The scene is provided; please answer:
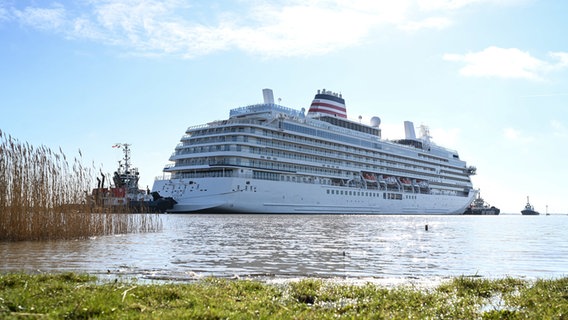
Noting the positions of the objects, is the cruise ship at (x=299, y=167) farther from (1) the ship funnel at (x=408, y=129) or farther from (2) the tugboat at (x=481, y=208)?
(2) the tugboat at (x=481, y=208)

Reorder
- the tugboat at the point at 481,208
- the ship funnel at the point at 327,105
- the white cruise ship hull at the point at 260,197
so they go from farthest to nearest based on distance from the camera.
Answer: the tugboat at the point at 481,208, the ship funnel at the point at 327,105, the white cruise ship hull at the point at 260,197

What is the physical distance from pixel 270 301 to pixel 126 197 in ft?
156

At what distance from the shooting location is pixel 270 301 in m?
8.04

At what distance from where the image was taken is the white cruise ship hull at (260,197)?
64.0 meters

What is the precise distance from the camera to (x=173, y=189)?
67312 mm

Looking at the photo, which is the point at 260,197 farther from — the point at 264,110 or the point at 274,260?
the point at 274,260

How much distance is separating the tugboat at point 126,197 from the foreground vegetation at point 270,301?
1703cm

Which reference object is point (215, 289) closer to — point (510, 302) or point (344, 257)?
point (510, 302)

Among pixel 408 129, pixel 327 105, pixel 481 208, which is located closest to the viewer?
pixel 327 105

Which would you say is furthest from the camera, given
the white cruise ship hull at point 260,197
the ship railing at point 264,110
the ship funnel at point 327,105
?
the ship funnel at point 327,105

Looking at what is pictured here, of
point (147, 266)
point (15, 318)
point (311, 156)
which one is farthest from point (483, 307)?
point (311, 156)

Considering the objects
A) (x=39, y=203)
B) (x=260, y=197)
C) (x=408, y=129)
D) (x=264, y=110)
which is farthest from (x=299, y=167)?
(x=39, y=203)

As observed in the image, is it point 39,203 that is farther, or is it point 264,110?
point 264,110

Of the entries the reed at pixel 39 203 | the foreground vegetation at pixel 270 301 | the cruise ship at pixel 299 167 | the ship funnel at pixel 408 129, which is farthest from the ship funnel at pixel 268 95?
the foreground vegetation at pixel 270 301
